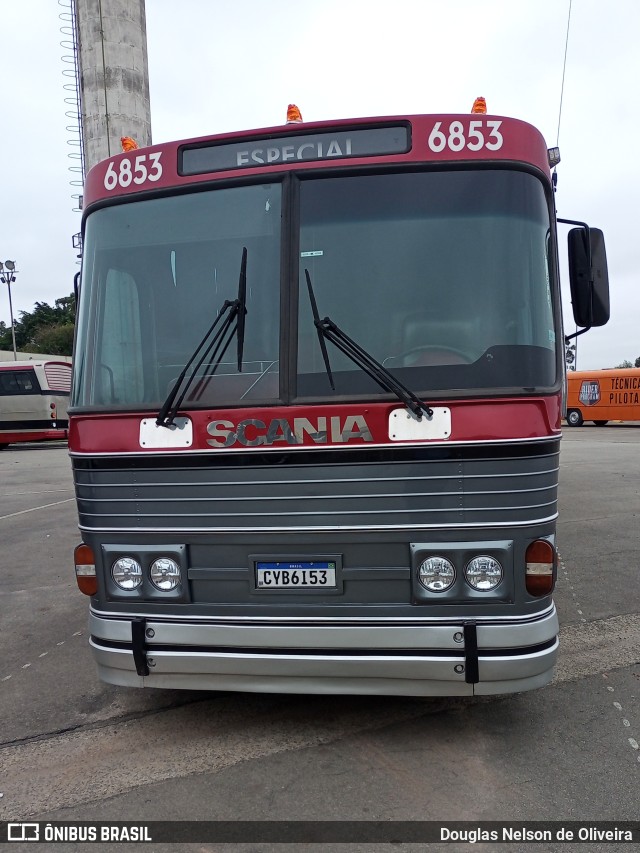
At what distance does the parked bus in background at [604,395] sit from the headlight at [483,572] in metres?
30.0

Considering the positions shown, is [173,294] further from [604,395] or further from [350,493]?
[604,395]

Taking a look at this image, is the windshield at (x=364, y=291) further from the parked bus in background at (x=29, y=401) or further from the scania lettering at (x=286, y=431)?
the parked bus in background at (x=29, y=401)

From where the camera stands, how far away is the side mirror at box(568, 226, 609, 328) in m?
3.97

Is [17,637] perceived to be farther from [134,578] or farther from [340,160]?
[340,160]

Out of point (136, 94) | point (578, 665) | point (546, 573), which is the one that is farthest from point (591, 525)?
point (136, 94)

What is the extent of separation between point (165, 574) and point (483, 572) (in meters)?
1.49

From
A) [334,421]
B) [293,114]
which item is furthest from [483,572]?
[293,114]

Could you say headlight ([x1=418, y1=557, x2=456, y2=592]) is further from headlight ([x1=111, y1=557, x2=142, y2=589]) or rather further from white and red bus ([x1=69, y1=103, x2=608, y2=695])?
headlight ([x1=111, y1=557, x2=142, y2=589])

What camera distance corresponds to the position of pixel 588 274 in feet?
13.1

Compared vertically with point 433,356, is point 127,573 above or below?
below

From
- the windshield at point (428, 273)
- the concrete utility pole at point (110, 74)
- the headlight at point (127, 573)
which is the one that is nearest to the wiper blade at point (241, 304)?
the windshield at point (428, 273)

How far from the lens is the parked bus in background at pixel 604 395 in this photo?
3238 centimetres

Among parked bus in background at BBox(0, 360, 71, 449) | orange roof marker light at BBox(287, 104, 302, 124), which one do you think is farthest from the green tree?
orange roof marker light at BBox(287, 104, 302, 124)

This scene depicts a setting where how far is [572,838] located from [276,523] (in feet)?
5.57
